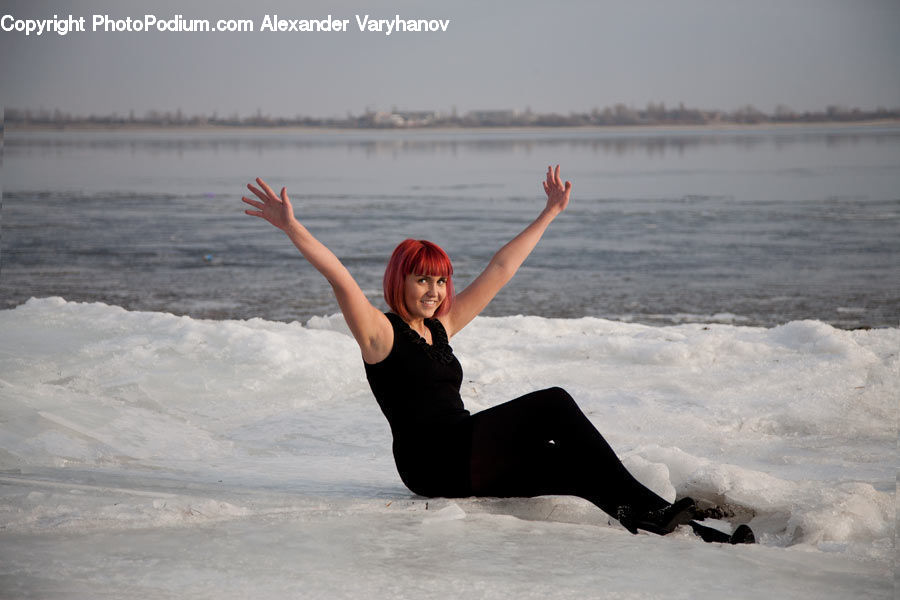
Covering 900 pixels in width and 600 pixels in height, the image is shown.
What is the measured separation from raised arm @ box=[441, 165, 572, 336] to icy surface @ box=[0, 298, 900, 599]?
2.21ft

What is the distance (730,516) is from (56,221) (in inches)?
642

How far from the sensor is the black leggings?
3240 mm

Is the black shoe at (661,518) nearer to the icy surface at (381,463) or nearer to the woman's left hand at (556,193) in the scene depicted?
the icy surface at (381,463)

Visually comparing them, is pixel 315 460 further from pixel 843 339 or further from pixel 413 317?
pixel 843 339

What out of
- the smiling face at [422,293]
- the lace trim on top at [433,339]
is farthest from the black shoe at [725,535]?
the smiling face at [422,293]

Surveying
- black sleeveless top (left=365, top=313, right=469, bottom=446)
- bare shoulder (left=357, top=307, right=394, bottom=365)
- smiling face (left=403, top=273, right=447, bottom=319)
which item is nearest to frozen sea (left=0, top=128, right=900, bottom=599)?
black sleeveless top (left=365, top=313, right=469, bottom=446)

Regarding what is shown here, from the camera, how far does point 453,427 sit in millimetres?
3375

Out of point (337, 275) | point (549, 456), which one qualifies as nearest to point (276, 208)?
point (337, 275)

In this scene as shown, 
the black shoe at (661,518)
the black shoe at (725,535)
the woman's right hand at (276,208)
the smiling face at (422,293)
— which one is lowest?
the black shoe at (725,535)

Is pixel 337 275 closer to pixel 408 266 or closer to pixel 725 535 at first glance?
pixel 408 266

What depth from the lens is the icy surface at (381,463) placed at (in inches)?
109

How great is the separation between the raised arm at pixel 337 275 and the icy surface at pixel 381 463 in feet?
1.85

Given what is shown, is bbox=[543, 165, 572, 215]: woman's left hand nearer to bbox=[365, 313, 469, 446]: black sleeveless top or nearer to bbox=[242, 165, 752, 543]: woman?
bbox=[242, 165, 752, 543]: woman

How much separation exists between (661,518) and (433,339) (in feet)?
3.20
